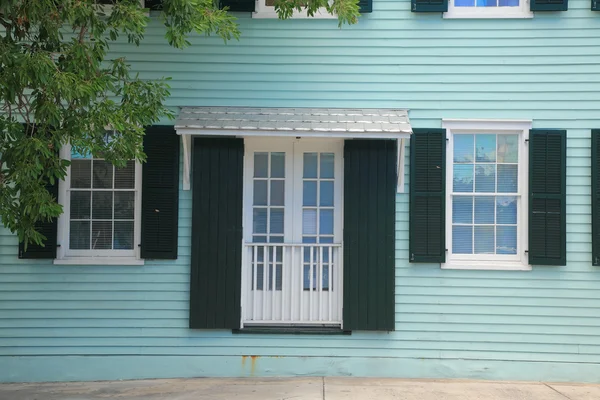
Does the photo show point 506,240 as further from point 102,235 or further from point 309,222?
point 102,235

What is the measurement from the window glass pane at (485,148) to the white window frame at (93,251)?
13.3 feet

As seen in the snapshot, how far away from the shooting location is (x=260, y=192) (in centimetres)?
787

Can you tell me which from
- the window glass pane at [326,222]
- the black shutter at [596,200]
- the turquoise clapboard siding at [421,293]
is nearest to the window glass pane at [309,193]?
the window glass pane at [326,222]

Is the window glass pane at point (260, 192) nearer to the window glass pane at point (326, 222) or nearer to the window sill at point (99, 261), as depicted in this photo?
the window glass pane at point (326, 222)

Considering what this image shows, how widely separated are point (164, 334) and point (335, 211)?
2.50m

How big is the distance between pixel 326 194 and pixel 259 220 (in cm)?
88

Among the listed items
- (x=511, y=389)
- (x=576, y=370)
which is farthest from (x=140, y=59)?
(x=576, y=370)

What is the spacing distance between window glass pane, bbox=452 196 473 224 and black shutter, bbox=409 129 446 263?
22 cm

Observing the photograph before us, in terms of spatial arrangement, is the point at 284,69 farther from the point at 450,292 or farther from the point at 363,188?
the point at 450,292

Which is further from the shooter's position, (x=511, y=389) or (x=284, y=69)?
(x=284, y=69)

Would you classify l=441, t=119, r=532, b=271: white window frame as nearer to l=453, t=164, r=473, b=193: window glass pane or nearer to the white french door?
l=453, t=164, r=473, b=193: window glass pane

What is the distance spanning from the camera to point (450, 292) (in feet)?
24.8

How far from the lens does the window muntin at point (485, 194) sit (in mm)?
7680

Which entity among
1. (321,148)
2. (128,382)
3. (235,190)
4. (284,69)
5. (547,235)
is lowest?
(128,382)
